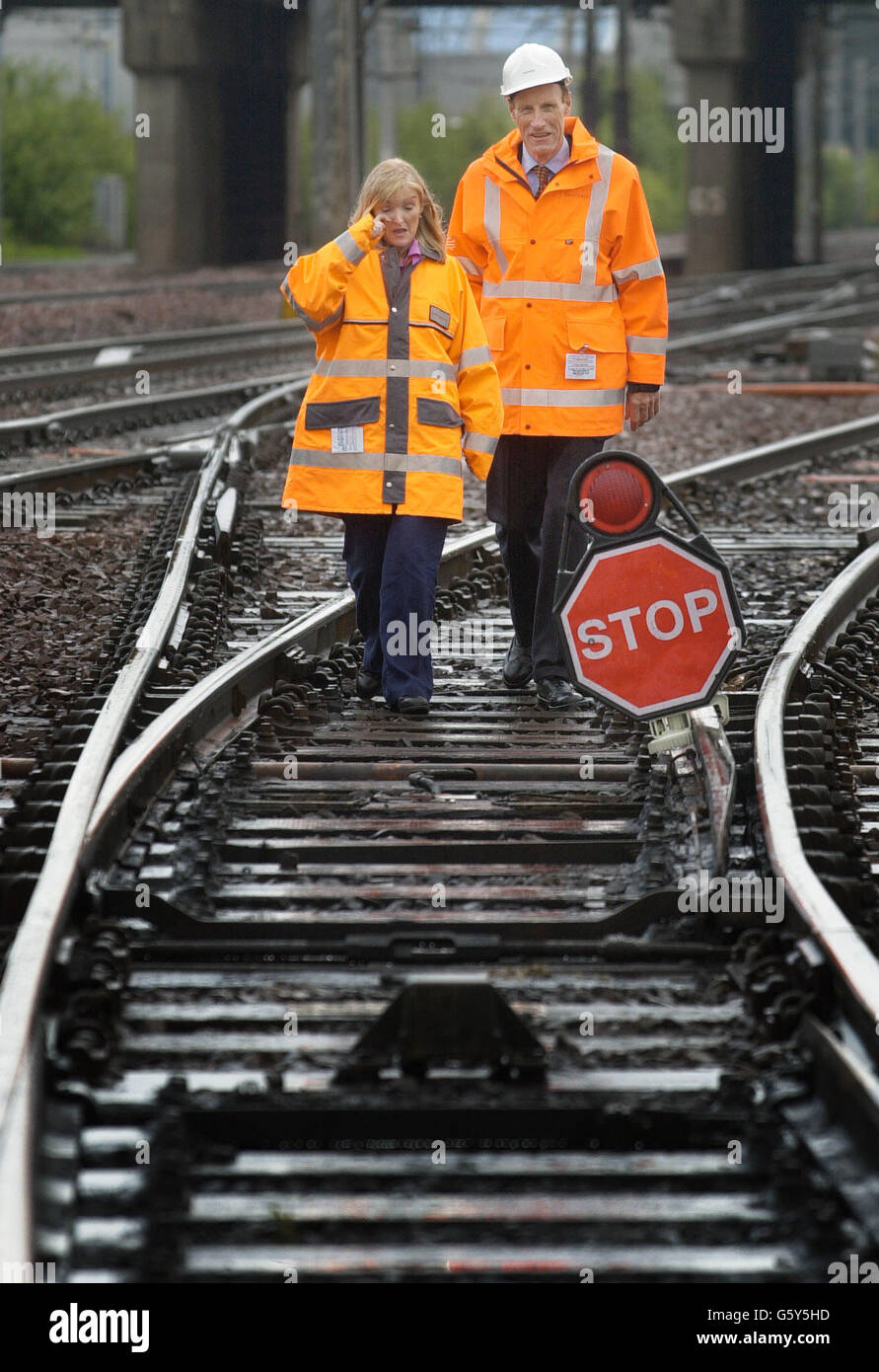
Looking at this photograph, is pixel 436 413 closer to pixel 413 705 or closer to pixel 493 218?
pixel 493 218

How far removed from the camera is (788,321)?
76.1 ft

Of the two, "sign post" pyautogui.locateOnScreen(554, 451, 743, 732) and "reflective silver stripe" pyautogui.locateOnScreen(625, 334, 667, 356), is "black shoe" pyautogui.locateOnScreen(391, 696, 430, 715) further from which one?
"reflective silver stripe" pyautogui.locateOnScreen(625, 334, 667, 356)

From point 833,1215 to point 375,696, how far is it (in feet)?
11.0

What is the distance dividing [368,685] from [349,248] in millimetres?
1349

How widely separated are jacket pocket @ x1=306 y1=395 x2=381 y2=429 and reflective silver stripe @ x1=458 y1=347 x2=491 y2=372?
29 centimetres

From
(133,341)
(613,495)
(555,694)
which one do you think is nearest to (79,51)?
(133,341)

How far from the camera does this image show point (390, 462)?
5547mm

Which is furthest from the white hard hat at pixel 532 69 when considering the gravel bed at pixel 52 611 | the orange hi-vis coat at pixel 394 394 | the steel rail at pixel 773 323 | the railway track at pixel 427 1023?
the steel rail at pixel 773 323

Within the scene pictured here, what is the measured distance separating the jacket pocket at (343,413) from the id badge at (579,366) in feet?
2.04

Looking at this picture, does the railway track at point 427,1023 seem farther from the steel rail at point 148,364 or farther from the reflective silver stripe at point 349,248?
the steel rail at point 148,364

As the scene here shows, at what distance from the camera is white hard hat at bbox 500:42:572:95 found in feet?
17.9

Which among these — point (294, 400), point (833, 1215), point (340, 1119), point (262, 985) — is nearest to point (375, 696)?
point (262, 985)

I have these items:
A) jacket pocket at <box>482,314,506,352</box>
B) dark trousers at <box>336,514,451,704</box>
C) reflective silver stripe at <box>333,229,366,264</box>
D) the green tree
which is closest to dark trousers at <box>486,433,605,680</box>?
jacket pocket at <box>482,314,506,352</box>

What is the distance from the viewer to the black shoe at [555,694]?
5.98 meters
